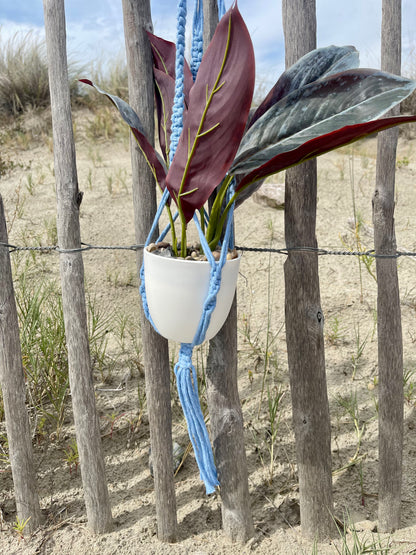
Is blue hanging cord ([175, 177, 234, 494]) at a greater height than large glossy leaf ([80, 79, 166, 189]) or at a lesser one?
lesser

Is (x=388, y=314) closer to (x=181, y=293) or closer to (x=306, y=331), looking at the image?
(x=306, y=331)

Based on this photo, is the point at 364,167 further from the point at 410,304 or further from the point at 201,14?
the point at 201,14

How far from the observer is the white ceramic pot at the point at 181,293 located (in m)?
1.33

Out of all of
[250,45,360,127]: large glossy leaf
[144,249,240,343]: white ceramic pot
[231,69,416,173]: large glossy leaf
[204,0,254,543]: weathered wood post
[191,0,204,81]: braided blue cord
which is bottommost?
[204,0,254,543]: weathered wood post

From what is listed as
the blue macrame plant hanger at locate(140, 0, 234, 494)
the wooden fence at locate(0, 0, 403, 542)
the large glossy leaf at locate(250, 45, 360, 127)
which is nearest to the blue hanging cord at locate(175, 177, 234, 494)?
the blue macrame plant hanger at locate(140, 0, 234, 494)

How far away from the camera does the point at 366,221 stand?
4516mm

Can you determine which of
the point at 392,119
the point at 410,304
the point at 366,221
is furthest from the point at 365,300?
the point at 392,119

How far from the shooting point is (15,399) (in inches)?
69.8

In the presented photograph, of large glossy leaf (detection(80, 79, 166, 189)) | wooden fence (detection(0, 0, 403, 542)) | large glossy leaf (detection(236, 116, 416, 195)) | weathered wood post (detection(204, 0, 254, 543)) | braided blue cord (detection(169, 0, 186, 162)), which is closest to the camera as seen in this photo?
large glossy leaf (detection(236, 116, 416, 195))

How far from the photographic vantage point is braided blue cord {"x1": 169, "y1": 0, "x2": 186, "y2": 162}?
4.31 feet

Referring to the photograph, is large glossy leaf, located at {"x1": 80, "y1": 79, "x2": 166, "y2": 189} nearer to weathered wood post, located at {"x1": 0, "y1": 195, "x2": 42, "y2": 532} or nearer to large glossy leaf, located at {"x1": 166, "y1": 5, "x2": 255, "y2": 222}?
large glossy leaf, located at {"x1": 166, "y1": 5, "x2": 255, "y2": 222}

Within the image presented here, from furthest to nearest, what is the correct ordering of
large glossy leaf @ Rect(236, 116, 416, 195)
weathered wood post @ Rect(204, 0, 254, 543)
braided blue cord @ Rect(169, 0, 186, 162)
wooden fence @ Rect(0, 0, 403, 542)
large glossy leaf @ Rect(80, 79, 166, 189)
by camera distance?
weathered wood post @ Rect(204, 0, 254, 543), wooden fence @ Rect(0, 0, 403, 542), large glossy leaf @ Rect(80, 79, 166, 189), braided blue cord @ Rect(169, 0, 186, 162), large glossy leaf @ Rect(236, 116, 416, 195)

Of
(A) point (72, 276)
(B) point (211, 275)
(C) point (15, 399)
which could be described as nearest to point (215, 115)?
(B) point (211, 275)

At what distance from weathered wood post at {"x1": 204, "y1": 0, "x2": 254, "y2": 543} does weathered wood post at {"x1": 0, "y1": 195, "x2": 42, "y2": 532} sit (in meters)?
0.67
